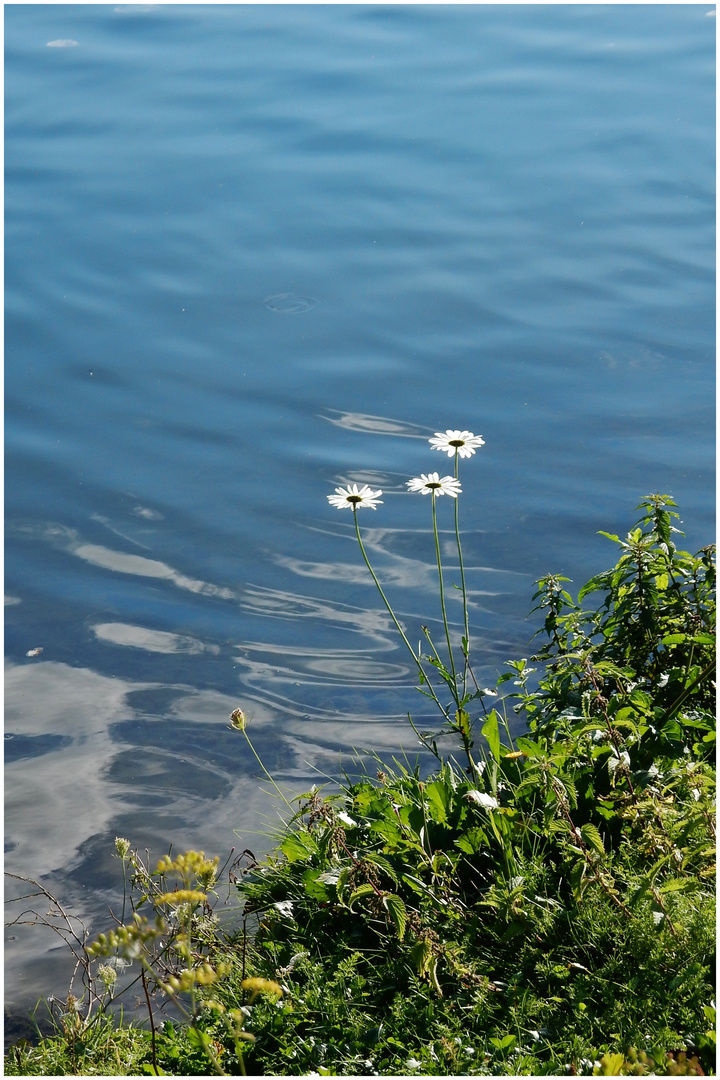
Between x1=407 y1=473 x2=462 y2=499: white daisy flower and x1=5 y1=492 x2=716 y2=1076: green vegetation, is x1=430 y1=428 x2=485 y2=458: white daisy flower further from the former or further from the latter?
x1=5 y1=492 x2=716 y2=1076: green vegetation

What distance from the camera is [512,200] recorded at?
718 cm

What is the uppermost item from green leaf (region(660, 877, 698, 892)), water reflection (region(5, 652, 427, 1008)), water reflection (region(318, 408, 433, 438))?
water reflection (region(318, 408, 433, 438))

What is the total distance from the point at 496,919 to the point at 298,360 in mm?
4001

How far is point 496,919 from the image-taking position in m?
2.29

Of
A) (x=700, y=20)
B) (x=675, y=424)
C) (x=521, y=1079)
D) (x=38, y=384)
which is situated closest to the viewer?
(x=521, y=1079)

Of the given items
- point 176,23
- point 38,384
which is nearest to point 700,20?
point 176,23

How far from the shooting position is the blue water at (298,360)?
12.5 feet

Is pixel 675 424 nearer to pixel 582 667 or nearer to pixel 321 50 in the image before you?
pixel 582 667

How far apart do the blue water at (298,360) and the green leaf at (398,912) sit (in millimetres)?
1044

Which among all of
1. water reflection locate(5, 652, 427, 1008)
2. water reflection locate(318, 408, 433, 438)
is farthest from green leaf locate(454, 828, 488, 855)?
water reflection locate(318, 408, 433, 438)

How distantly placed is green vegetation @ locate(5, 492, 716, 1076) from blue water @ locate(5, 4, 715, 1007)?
725 mm

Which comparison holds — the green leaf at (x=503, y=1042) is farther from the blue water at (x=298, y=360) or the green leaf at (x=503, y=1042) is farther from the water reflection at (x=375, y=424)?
the water reflection at (x=375, y=424)

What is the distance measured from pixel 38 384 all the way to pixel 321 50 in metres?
4.95

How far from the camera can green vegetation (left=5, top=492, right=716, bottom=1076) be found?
6.65 ft
